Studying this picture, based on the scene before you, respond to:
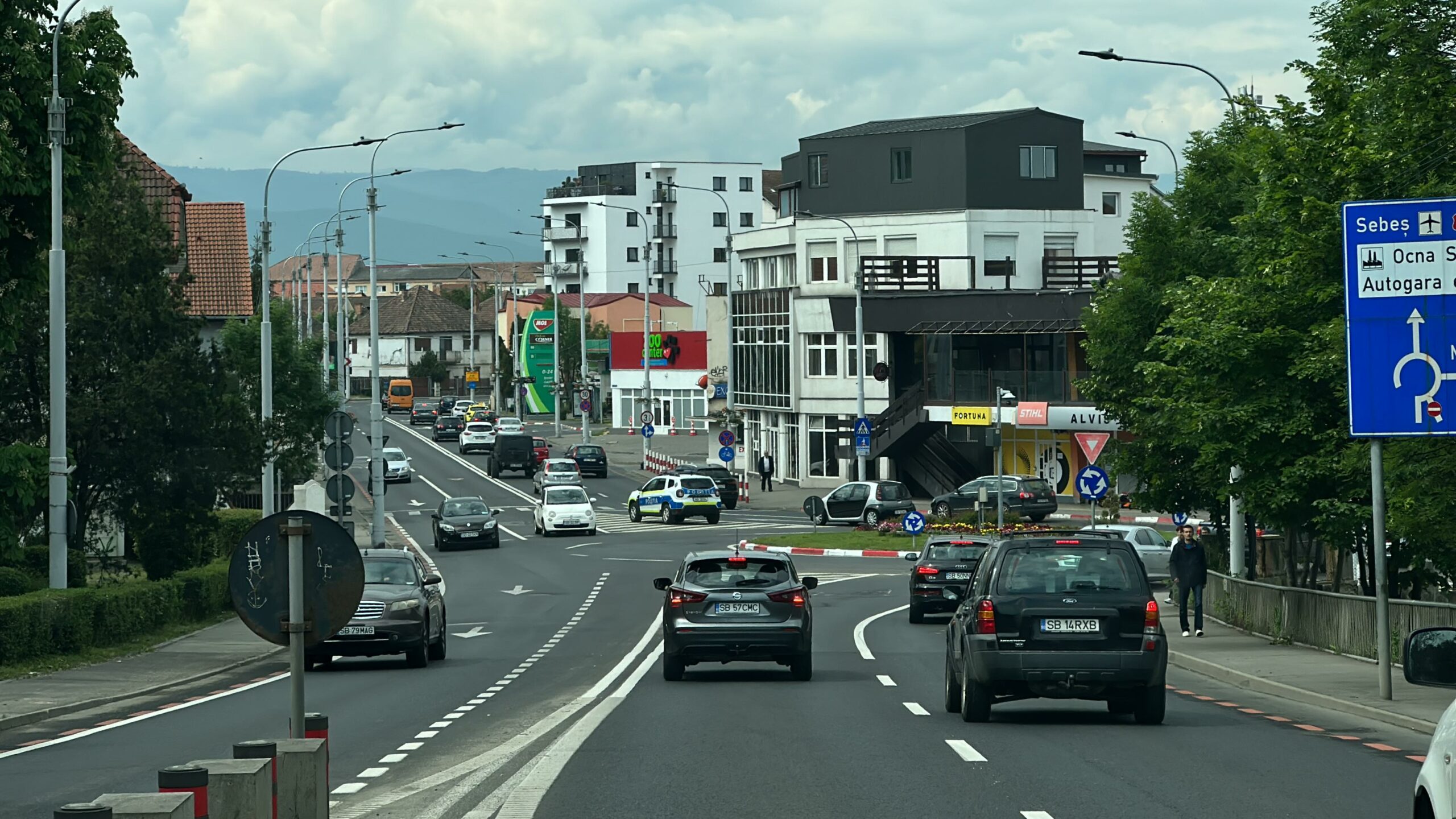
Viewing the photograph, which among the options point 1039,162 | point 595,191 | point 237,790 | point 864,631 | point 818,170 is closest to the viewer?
point 237,790

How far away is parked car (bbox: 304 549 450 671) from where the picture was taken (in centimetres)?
2386

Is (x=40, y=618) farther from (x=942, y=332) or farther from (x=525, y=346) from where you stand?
(x=525, y=346)

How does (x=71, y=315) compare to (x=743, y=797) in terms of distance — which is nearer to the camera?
(x=743, y=797)

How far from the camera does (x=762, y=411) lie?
83625mm

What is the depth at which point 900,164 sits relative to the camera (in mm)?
80000

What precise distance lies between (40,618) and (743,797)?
15427 mm

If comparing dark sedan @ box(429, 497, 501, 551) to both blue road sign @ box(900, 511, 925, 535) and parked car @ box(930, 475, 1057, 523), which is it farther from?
parked car @ box(930, 475, 1057, 523)

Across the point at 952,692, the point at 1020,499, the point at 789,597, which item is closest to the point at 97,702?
the point at 789,597

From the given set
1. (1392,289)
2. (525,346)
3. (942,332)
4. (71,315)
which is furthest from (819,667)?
A: (525,346)

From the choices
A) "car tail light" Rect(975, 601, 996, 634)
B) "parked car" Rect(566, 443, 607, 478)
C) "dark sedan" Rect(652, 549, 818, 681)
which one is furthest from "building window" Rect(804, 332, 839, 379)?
"car tail light" Rect(975, 601, 996, 634)

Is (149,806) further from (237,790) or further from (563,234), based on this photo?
(563,234)

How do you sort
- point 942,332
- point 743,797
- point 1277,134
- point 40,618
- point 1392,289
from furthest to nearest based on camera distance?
point 942,332, point 1277,134, point 40,618, point 1392,289, point 743,797

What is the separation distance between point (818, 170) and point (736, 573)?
2479 inches

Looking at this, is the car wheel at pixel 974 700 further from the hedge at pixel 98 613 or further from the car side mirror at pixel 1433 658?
the hedge at pixel 98 613
